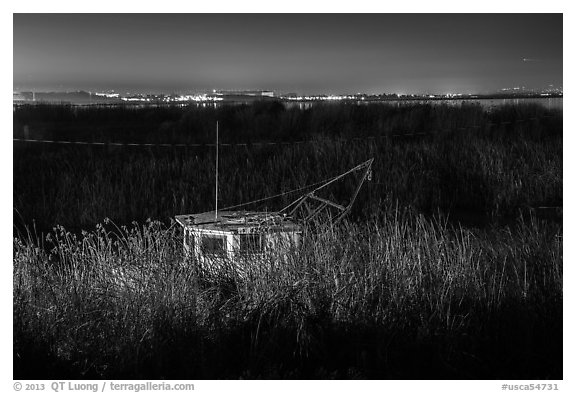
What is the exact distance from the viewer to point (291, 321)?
17.6ft

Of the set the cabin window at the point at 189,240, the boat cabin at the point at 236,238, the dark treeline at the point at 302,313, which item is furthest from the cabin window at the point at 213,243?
the dark treeline at the point at 302,313

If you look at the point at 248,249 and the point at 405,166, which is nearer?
the point at 248,249

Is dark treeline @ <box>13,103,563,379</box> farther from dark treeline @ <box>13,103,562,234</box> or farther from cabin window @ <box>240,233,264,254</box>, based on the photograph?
dark treeline @ <box>13,103,562,234</box>

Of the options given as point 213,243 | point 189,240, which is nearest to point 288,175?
point 189,240

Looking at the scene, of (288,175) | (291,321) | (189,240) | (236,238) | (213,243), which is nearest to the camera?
(291,321)

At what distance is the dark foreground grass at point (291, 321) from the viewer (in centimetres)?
503

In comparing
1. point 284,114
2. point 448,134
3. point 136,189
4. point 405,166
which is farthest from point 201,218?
point 284,114

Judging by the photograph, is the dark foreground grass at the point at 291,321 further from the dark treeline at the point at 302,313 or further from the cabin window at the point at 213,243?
the cabin window at the point at 213,243

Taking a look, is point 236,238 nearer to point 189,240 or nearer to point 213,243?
point 213,243

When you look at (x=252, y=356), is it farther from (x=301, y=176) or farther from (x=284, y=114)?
(x=284, y=114)

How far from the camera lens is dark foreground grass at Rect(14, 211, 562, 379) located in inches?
198

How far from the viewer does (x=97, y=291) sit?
5.73 meters
